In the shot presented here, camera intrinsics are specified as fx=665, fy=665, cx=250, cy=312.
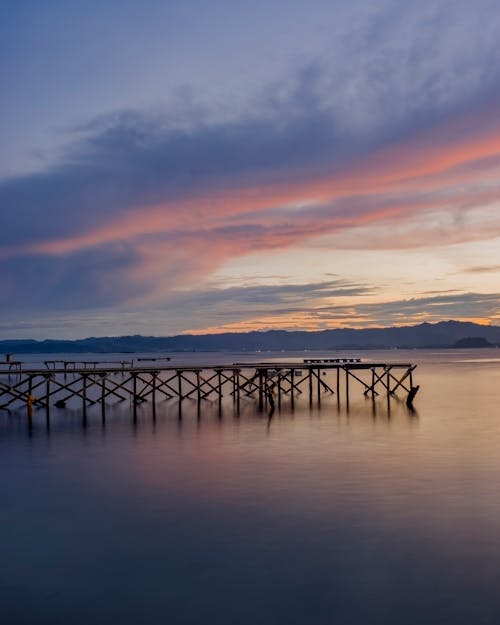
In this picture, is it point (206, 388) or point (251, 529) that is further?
point (206, 388)

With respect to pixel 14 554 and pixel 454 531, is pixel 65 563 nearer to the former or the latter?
pixel 14 554

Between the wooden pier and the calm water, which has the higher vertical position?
the wooden pier

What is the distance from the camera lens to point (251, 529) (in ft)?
64.2

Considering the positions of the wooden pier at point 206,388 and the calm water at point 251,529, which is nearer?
the calm water at point 251,529

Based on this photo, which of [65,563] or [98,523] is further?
[98,523]

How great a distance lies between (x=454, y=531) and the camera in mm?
19203

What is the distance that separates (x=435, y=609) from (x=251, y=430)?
27.7 meters

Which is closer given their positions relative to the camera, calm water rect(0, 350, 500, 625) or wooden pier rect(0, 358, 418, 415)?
calm water rect(0, 350, 500, 625)

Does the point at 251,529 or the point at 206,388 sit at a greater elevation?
the point at 251,529

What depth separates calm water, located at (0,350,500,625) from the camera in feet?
46.5

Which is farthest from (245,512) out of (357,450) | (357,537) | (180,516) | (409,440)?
(409,440)

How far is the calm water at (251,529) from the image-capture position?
46.5 feet

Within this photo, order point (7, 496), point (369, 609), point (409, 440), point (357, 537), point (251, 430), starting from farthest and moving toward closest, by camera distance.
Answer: point (251, 430)
point (409, 440)
point (7, 496)
point (357, 537)
point (369, 609)

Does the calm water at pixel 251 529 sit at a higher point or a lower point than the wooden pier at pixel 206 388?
lower
